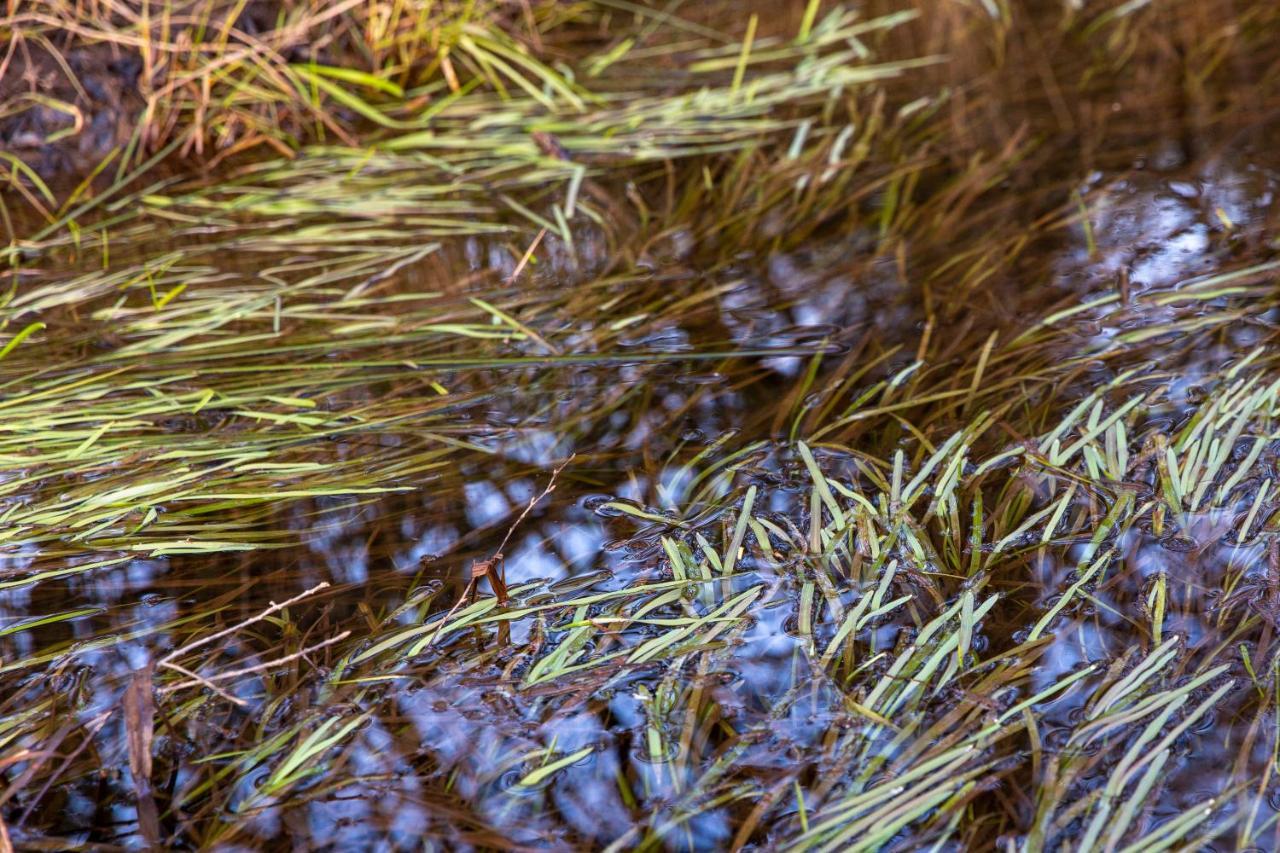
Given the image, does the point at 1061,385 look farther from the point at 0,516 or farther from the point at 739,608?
the point at 0,516

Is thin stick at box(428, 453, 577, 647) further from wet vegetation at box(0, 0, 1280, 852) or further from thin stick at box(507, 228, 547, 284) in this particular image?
thin stick at box(507, 228, 547, 284)

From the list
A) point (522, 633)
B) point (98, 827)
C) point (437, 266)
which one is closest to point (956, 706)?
point (522, 633)

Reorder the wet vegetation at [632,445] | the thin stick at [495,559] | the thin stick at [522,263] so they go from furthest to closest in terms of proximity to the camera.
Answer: the thin stick at [522,263], the thin stick at [495,559], the wet vegetation at [632,445]

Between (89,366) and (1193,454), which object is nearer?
(1193,454)

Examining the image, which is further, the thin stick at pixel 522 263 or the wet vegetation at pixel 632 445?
the thin stick at pixel 522 263

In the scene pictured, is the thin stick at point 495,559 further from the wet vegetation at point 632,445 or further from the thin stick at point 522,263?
the thin stick at point 522,263

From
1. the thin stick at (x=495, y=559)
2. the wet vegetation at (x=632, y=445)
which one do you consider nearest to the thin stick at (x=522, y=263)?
the wet vegetation at (x=632, y=445)

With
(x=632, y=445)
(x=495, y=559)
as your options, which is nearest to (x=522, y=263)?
(x=632, y=445)

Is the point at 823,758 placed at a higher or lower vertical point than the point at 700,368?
lower

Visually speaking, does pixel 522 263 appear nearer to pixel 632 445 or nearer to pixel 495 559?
pixel 632 445
